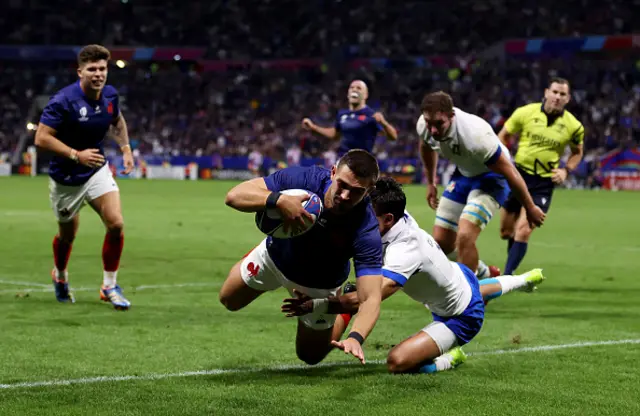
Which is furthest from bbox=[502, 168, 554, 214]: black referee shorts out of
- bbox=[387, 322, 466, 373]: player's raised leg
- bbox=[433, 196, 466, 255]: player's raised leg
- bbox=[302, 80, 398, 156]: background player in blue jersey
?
bbox=[387, 322, 466, 373]: player's raised leg

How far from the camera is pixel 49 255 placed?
14.9 m

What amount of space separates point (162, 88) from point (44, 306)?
49694 mm

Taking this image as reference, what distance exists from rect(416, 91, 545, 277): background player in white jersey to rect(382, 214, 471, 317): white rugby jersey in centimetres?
223

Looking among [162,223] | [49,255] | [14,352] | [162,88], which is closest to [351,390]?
[14,352]

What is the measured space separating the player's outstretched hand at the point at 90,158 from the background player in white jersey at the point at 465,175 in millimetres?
3189

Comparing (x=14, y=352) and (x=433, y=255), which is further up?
(x=433, y=255)

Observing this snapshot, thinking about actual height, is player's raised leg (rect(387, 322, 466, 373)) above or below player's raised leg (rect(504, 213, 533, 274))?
above

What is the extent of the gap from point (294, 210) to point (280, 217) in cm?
18

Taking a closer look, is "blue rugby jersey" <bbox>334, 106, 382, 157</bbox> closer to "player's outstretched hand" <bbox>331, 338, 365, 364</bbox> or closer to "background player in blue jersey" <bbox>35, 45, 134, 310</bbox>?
"background player in blue jersey" <bbox>35, 45, 134, 310</bbox>

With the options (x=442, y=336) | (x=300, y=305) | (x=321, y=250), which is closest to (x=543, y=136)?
(x=442, y=336)

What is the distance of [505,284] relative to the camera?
8695 mm

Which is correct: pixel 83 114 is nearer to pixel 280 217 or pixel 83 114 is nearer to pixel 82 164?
pixel 82 164

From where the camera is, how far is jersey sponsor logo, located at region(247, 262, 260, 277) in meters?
7.00

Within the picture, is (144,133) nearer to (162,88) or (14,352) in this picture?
(162,88)
